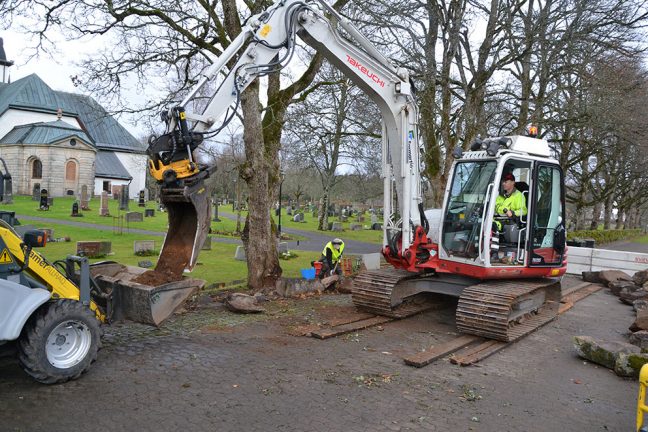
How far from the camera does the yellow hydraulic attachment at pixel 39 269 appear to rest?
5.06 metres

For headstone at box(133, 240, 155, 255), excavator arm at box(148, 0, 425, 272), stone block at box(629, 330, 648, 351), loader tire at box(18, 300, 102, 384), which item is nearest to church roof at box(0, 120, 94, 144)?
headstone at box(133, 240, 155, 255)

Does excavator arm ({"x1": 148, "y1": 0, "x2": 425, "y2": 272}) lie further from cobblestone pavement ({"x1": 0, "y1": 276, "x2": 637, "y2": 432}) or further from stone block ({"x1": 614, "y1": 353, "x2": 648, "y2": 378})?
stone block ({"x1": 614, "y1": 353, "x2": 648, "y2": 378})

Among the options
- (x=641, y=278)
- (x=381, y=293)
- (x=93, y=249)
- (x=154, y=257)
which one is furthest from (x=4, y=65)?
(x=641, y=278)

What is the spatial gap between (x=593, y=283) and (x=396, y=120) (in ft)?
30.7

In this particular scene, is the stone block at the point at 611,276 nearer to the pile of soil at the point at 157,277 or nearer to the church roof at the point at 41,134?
the pile of soil at the point at 157,277

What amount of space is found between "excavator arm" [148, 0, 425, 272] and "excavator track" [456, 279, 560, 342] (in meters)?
1.36

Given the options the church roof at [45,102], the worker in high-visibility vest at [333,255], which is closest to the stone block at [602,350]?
the worker in high-visibility vest at [333,255]

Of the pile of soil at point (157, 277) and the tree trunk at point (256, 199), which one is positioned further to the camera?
the tree trunk at point (256, 199)

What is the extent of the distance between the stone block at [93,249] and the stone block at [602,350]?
483 inches

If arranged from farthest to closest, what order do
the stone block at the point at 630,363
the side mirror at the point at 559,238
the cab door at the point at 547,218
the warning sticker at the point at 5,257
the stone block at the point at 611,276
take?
the stone block at the point at 611,276
the side mirror at the point at 559,238
the cab door at the point at 547,218
the stone block at the point at 630,363
the warning sticker at the point at 5,257

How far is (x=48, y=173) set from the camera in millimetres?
45938

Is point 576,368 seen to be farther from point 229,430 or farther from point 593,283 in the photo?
point 593,283

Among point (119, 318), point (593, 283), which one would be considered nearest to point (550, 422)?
point (119, 318)

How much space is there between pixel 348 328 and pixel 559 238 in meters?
4.09
